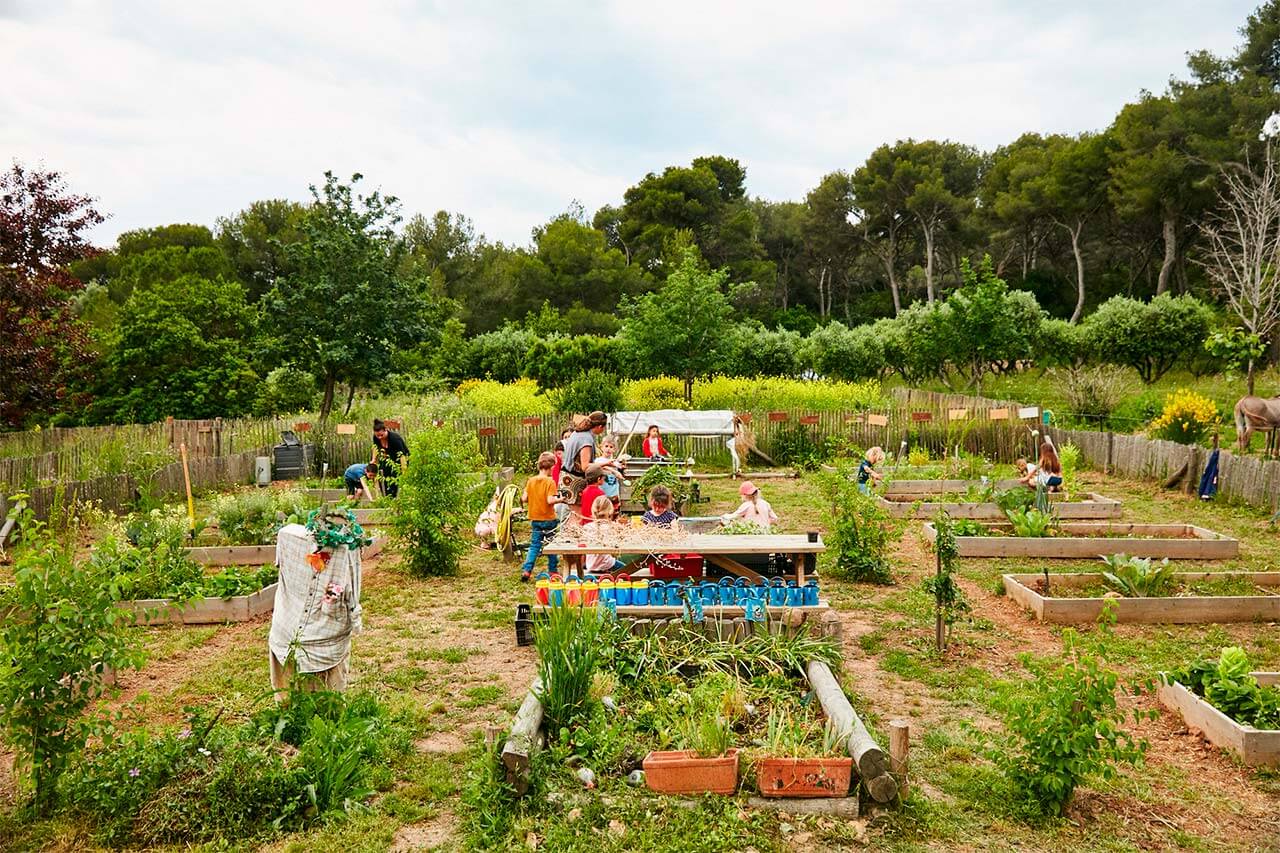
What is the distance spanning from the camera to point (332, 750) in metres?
5.05

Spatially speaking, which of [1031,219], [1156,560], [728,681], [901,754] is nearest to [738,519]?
[728,681]

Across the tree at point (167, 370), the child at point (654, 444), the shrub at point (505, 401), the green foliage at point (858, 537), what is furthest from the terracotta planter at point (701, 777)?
the tree at point (167, 370)

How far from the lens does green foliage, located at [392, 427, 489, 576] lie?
10672 millimetres

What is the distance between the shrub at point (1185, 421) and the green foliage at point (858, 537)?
9.81 m

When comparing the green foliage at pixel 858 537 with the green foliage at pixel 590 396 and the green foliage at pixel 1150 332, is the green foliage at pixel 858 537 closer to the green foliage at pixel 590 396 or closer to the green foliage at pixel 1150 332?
the green foliage at pixel 590 396

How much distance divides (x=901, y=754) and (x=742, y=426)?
1558 cm

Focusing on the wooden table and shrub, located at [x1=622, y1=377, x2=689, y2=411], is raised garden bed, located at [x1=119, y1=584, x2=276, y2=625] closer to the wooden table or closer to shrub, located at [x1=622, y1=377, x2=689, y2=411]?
the wooden table

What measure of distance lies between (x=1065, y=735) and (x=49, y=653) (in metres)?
5.22

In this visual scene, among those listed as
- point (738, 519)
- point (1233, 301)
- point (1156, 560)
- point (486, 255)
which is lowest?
point (1156, 560)

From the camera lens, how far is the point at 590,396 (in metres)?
22.4

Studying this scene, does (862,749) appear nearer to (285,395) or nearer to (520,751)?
(520,751)

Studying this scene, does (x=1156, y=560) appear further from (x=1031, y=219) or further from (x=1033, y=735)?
(x=1031, y=219)

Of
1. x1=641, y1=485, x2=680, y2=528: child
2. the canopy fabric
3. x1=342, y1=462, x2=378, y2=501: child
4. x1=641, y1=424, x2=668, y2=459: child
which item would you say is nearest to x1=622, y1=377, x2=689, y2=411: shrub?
the canopy fabric

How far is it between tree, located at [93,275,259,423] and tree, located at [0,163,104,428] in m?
7.13
